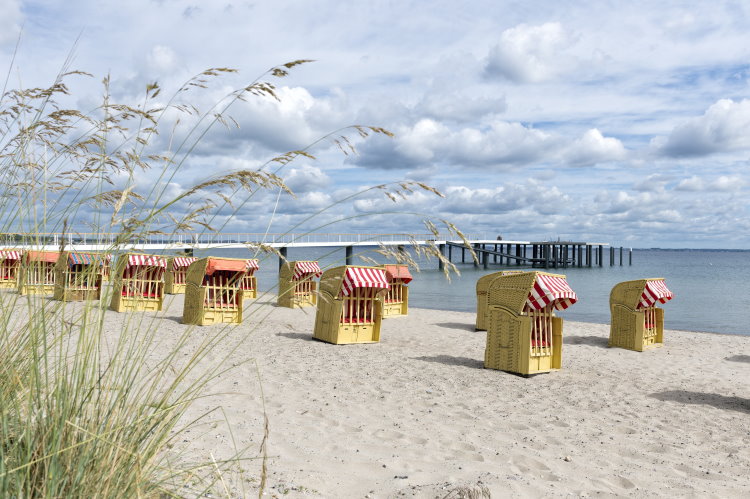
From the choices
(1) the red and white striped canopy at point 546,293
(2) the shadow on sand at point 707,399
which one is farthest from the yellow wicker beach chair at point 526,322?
(2) the shadow on sand at point 707,399

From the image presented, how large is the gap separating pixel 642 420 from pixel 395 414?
2.37 m

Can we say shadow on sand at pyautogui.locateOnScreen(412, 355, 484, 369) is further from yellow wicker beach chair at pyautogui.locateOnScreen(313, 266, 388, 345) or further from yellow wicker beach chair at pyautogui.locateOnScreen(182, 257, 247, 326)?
yellow wicker beach chair at pyautogui.locateOnScreen(182, 257, 247, 326)

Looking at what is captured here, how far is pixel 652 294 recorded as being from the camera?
9797mm

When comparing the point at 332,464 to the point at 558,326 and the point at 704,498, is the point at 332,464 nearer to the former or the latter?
the point at 704,498

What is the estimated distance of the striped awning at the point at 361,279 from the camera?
28.6 feet

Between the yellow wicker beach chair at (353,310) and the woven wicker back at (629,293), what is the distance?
4167mm

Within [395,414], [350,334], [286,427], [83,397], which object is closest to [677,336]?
[350,334]

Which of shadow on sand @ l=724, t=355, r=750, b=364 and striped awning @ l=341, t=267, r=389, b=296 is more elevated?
striped awning @ l=341, t=267, r=389, b=296

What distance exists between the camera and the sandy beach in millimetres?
3500

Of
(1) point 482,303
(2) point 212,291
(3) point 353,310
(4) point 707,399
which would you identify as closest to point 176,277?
(2) point 212,291

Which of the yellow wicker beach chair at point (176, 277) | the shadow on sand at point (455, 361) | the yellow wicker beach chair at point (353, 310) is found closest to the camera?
the shadow on sand at point (455, 361)

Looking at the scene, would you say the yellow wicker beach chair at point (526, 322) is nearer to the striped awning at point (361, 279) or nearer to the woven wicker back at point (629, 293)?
the striped awning at point (361, 279)

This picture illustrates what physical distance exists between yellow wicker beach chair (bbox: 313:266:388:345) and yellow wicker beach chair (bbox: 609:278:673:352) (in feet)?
14.3

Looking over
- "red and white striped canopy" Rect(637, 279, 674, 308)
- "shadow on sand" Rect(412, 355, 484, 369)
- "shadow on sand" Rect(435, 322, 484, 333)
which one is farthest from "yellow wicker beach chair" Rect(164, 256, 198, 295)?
"red and white striped canopy" Rect(637, 279, 674, 308)
